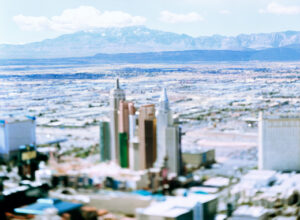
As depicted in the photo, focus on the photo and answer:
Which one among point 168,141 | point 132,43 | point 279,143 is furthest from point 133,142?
point 132,43

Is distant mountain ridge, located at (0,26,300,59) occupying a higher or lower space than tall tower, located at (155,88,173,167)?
higher

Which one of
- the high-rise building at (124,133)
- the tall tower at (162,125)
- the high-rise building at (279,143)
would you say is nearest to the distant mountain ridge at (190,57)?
the high-rise building at (124,133)

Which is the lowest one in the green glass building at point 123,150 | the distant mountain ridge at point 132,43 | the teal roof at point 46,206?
the teal roof at point 46,206

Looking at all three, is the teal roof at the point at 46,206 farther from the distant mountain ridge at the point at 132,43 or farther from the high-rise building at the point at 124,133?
the distant mountain ridge at the point at 132,43

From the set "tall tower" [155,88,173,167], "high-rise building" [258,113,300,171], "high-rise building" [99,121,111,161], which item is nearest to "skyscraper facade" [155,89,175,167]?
"tall tower" [155,88,173,167]

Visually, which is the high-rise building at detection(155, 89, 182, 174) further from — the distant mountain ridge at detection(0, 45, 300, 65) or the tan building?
the distant mountain ridge at detection(0, 45, 300, 65)

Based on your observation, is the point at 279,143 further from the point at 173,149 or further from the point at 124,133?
the point at 124,133
